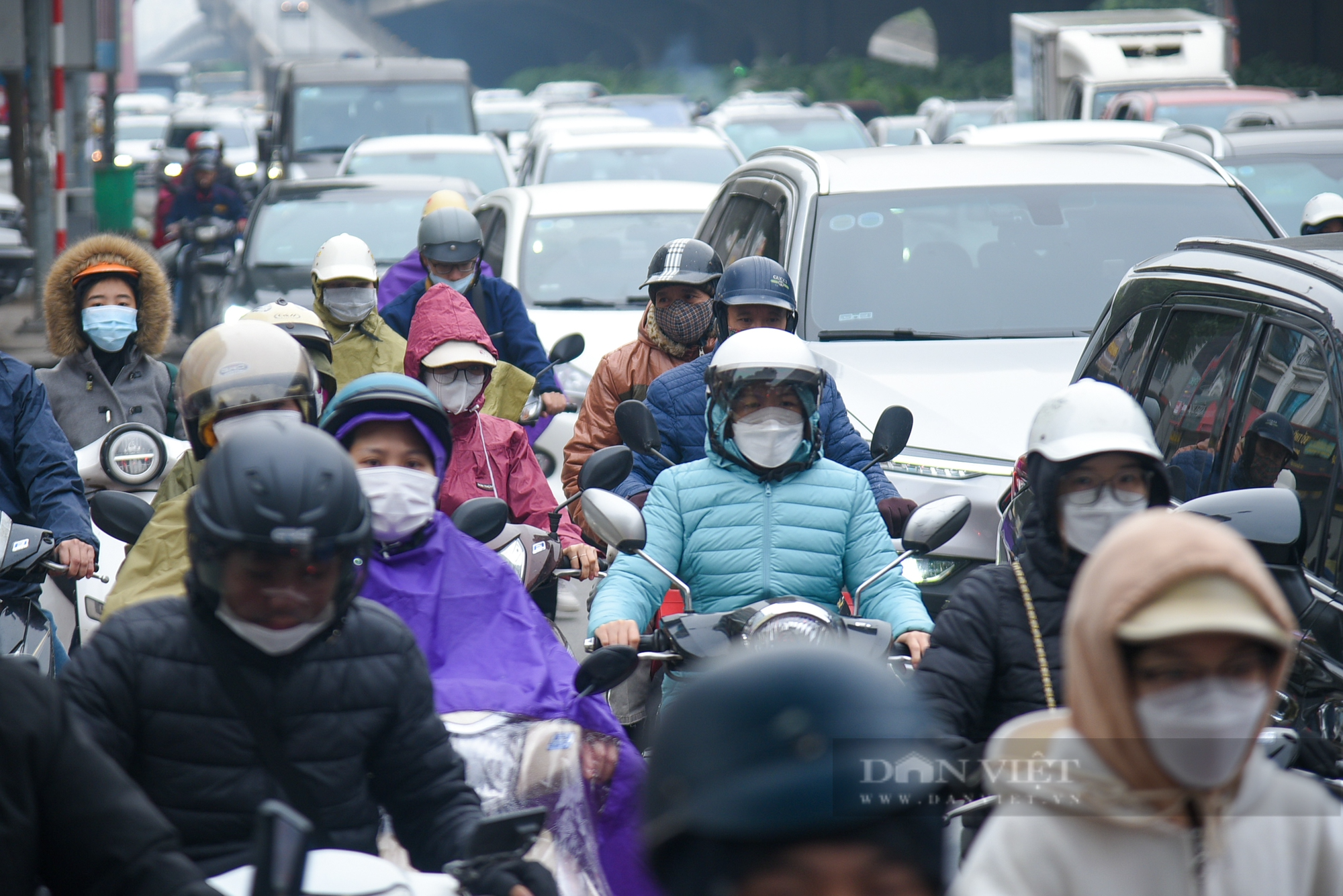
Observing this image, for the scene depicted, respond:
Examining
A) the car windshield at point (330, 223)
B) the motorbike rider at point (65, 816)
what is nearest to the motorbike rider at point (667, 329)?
the motorbike rider at point (65, 816)

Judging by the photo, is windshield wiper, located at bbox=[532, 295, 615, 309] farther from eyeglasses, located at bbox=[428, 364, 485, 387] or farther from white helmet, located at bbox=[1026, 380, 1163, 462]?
white helmet, located at bbox=[1026, 380, 1163, 462]

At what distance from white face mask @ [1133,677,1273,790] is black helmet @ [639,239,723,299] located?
15.9 ft

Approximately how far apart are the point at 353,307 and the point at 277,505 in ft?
17.0

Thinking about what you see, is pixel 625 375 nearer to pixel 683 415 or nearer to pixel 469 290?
pixel 683 415

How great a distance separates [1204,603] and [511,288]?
6.82m

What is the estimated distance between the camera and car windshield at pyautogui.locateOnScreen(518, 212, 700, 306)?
1112 centimetres

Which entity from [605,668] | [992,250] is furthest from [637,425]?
[992,250]

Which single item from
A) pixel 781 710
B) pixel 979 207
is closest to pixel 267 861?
pixel 781 710

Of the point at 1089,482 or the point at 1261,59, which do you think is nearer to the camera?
the point at 1089,482

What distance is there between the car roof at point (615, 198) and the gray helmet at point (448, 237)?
2.97 meters

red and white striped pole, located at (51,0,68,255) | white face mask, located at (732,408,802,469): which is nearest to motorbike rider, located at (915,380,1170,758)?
white face mask, located at (732,408,802,469)

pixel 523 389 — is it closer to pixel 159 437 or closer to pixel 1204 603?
pixel 159 437

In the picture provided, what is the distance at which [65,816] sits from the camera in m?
2.39

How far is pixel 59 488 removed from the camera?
546 centimetres
